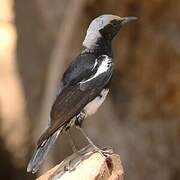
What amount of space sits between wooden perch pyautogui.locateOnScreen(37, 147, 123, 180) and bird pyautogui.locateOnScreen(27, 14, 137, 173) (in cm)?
15

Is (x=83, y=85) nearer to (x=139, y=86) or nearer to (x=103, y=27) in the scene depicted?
(x=103, y=27)

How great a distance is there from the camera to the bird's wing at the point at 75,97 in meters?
4.05

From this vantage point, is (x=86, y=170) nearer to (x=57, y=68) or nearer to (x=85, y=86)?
(x=85, y=86)

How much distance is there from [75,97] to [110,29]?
1.71 feet

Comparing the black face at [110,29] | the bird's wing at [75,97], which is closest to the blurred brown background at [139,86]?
the black face at [110,29]

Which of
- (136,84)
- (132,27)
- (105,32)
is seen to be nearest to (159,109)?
(136,84)

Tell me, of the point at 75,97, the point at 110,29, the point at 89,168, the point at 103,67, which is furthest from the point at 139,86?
the point at 89,168

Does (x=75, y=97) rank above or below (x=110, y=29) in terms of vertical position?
below

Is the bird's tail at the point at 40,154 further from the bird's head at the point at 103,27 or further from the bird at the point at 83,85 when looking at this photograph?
the bird's head at the point at 103,27

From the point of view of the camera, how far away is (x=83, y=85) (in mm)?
4180

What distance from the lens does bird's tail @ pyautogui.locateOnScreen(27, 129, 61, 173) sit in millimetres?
3935

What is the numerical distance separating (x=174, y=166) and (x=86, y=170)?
14.3 feet

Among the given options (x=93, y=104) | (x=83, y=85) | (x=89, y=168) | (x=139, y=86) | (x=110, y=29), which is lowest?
(x=139, y=86)

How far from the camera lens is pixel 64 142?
8422 mm
